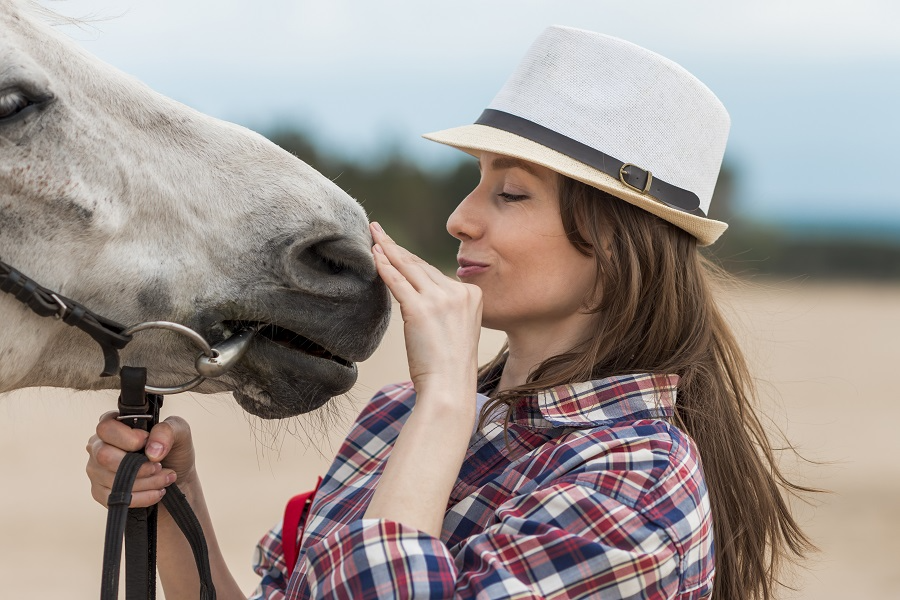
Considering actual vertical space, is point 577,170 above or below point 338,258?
above

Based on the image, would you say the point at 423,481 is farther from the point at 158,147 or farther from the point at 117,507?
the point at 158,147

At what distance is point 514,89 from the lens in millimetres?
1701

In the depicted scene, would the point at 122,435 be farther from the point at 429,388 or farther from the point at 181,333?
the point at 429,388

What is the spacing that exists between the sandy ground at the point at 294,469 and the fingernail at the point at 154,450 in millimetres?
364

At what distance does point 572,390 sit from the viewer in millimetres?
1518

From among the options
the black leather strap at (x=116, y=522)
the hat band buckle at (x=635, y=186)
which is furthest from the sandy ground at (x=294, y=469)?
the hat band buckle at (x=635, y=186)

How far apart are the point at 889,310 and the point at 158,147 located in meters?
20.2

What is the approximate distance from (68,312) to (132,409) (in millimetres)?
197

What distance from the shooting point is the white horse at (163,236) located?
1.36m

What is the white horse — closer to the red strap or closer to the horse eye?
the horse eye

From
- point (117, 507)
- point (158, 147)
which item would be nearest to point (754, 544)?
point (117, 507)

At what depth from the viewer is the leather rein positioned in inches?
53.2

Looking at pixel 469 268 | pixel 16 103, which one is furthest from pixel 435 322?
pixel 16 103

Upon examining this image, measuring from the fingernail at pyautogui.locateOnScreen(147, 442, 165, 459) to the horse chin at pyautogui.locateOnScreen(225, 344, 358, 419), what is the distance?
146mm
